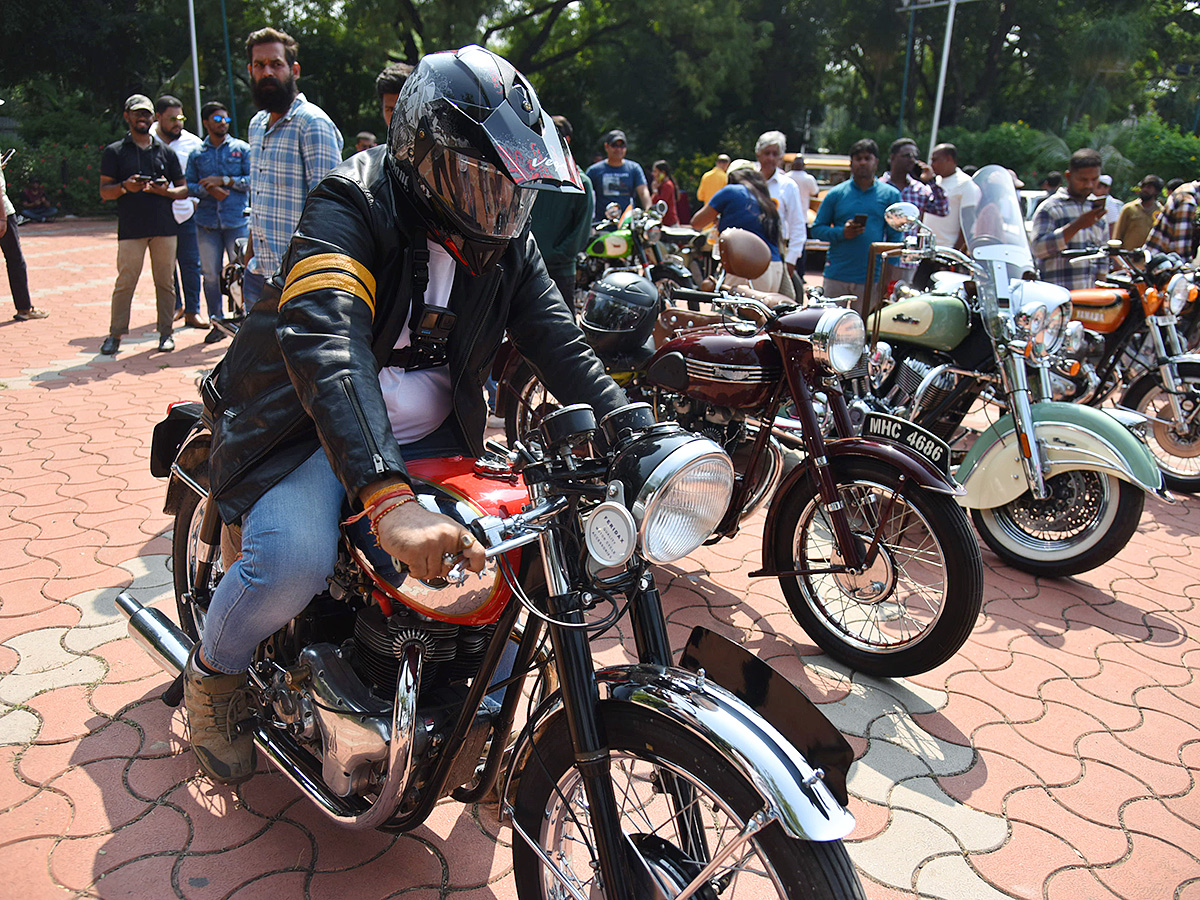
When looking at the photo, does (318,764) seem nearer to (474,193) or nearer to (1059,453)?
(474,193)

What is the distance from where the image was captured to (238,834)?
2262 millimetres

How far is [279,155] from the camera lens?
414 centimetres

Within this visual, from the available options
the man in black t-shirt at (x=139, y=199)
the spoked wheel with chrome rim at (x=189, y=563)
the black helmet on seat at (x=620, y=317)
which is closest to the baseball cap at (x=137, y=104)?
the man in black t-shirt at (x=139, y=199)

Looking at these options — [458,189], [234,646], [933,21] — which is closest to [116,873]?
[234,646]

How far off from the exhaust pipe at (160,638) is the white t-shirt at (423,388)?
0.95 m

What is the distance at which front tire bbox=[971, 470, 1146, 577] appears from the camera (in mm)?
3941

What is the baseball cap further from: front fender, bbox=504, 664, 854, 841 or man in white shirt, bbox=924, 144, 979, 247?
front fender, bbox=504, 664, 854, 841

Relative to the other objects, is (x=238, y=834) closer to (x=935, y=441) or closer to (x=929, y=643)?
(x=929, y=643)

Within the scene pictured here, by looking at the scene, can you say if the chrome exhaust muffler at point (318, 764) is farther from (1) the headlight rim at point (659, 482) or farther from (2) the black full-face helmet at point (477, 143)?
(2) the black full-face helmet at point (477, 143)

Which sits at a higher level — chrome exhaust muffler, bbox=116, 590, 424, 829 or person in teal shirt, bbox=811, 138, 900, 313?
person in teal shirt, bbox=811, 138, 900, 313

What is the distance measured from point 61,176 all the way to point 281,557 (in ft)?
81.1

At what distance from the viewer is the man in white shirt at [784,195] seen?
7.72 meters

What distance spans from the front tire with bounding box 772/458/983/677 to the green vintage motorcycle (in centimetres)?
52

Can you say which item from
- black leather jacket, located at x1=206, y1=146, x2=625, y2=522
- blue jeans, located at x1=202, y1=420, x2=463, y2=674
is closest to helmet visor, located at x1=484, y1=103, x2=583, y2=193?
black leather jacket, located at x1=206, y1=146, x2=625, y2=522
